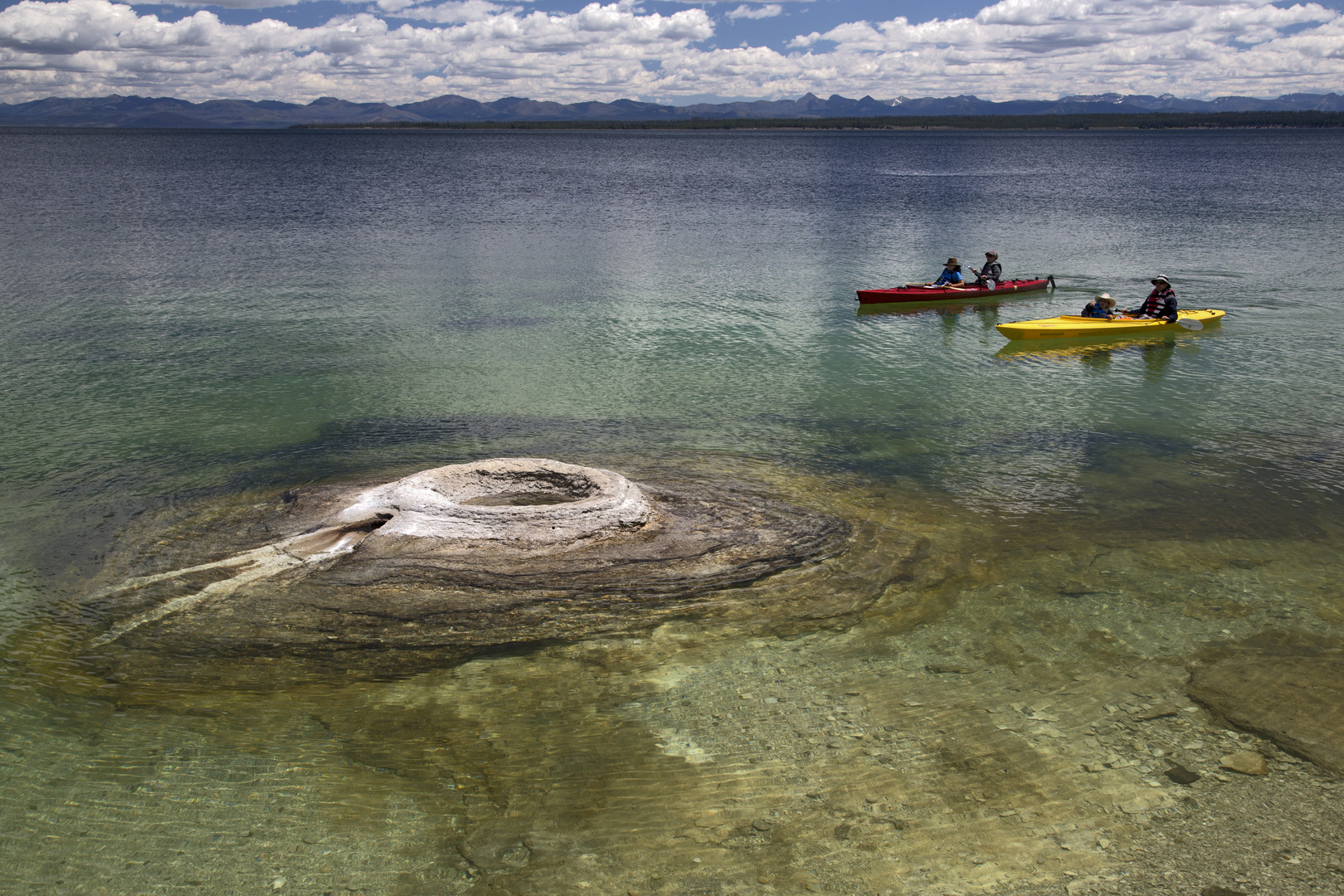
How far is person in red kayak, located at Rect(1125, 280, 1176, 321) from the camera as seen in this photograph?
21375 millimetres

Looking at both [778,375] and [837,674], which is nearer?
[837,674]

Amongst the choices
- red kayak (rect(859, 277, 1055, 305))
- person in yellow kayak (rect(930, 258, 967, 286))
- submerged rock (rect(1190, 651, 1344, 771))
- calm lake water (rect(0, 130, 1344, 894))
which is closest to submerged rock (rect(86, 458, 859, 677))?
calm lake water (rect(0, 130, 1344, 894))

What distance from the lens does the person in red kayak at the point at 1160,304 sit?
70.1 feet

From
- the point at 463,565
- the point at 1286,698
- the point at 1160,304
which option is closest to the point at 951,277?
the point at 1160,304

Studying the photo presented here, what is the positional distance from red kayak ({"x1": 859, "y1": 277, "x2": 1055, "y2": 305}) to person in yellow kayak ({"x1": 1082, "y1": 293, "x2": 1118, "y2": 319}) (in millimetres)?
3845

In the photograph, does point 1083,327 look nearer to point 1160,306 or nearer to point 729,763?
point 1160,306

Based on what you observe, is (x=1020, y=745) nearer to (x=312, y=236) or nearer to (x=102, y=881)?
(x=102, y=881)

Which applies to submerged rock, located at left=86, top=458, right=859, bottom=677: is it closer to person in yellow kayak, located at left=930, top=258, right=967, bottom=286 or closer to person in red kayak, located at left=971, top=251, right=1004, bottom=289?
person in yellow kayak, located at left=930, top=258, right=967, bottom=286

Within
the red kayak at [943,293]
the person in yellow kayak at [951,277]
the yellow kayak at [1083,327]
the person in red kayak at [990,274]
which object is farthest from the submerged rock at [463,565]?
the person in red kayak at [990,274]

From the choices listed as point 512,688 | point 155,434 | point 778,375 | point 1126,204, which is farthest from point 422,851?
point 1126,204

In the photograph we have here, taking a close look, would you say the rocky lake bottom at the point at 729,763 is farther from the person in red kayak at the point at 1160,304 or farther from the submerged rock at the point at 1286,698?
the person in red kayak at the point at 1160,304

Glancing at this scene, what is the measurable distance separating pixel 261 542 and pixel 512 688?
166 inches

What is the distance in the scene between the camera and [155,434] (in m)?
13.6

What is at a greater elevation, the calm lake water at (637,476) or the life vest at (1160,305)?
the life vest at (1160,305)
